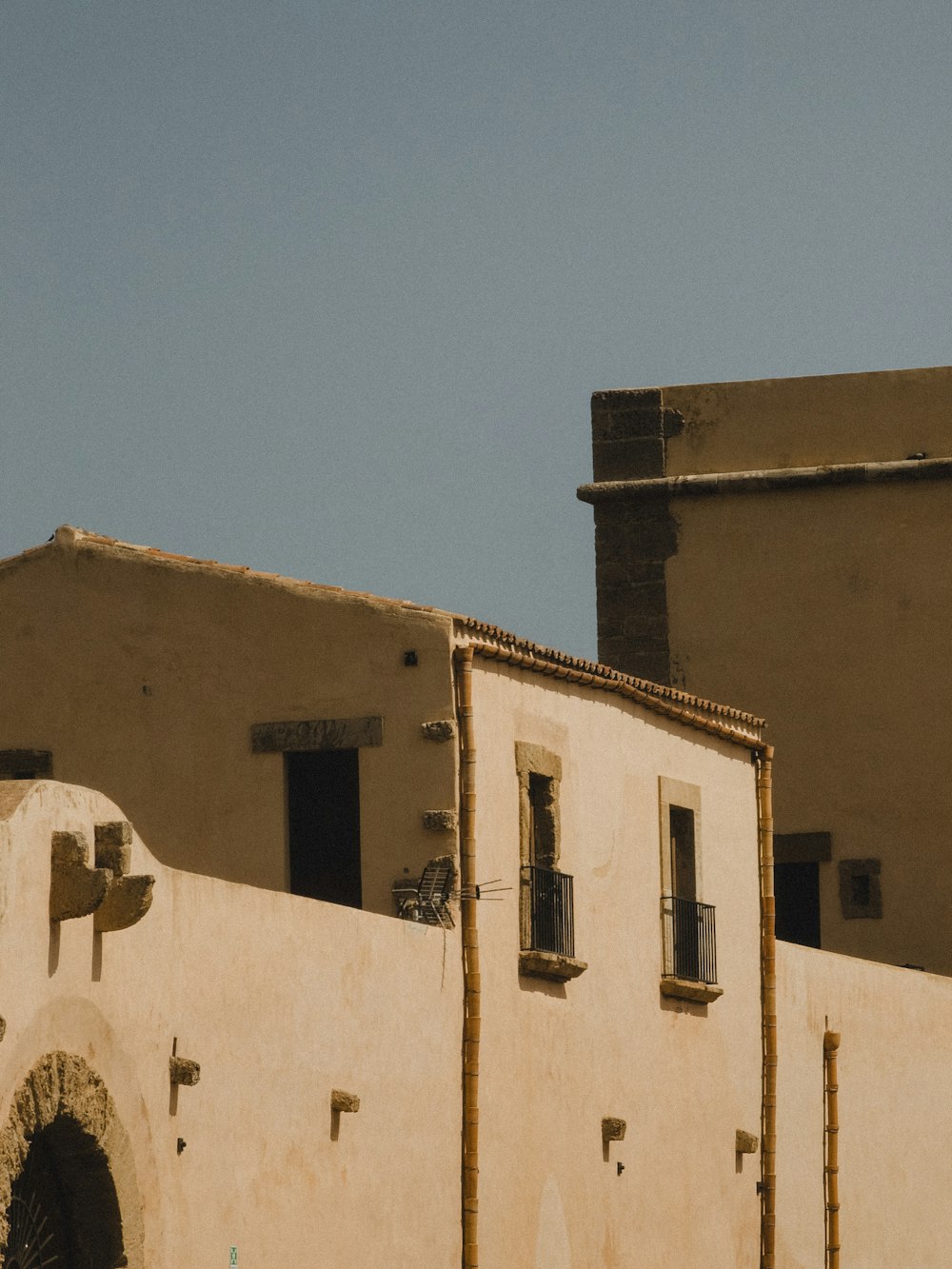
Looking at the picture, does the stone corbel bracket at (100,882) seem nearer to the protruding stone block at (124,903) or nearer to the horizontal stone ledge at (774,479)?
the protruding stone block at (124,903)

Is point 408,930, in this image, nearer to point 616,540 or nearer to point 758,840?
point 758,840

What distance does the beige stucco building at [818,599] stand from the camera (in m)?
27.0

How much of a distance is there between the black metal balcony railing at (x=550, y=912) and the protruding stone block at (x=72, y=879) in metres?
7.23

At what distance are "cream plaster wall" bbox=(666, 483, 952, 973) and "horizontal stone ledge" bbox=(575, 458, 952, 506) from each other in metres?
0.11

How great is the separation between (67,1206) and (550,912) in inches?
285

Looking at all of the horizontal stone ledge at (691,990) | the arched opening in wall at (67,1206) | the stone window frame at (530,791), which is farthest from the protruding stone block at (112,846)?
the horizontal stone ledge at (691,990)

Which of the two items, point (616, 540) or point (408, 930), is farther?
point (616, 540)

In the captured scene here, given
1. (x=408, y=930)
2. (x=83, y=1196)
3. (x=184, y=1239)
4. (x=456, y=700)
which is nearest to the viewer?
(x=83, y=1196)

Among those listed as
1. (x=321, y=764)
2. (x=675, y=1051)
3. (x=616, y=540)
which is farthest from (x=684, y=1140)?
(x=616, y=540)

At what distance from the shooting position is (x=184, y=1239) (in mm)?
14398

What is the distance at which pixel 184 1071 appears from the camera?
14.5 meters

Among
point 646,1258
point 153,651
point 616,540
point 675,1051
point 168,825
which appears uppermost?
point 616,540

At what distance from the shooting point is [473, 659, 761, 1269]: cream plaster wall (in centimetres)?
1945

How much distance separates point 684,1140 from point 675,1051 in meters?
0.74
